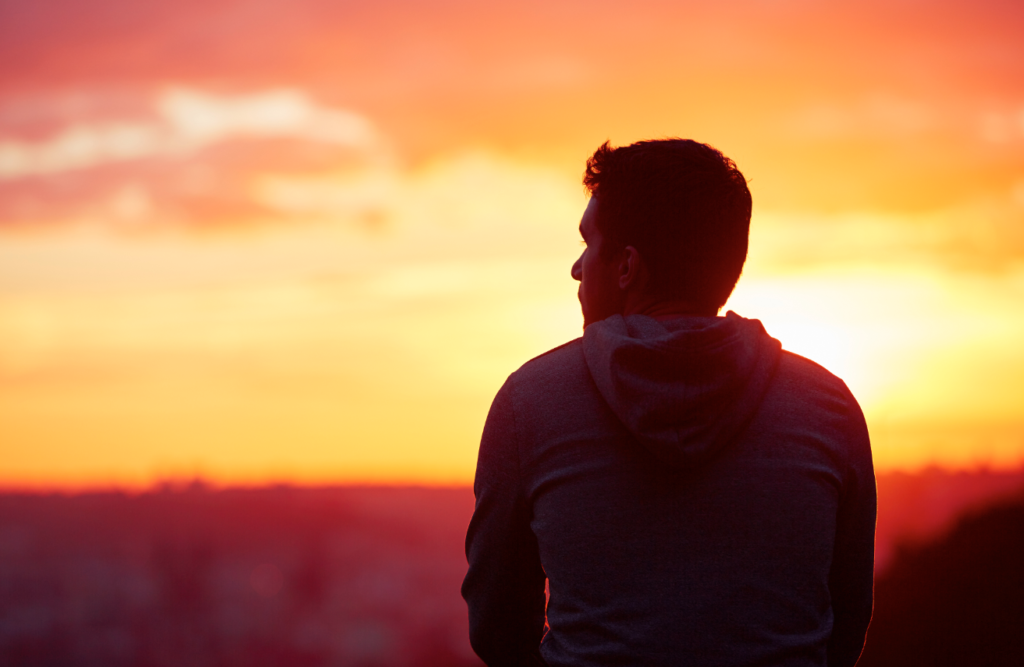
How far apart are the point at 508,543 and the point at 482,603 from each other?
0.58 feet

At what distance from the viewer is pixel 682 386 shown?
6.66 ft

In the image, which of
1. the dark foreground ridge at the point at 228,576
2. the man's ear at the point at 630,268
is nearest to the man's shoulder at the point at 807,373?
the man's ear at the point at 630,268

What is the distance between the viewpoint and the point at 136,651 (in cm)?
9112

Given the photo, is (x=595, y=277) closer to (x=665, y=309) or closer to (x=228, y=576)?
(x=665, y=309)

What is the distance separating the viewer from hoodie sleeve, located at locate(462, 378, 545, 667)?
7.13 feet

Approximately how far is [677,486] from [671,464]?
49mm

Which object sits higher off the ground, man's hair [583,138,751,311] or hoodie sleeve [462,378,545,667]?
man's hair [583,138,751,311]

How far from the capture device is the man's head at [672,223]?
213cm

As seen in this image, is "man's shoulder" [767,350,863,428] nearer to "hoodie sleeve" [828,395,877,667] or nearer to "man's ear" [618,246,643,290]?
"hoodie sleeve" [828,395,877,667]

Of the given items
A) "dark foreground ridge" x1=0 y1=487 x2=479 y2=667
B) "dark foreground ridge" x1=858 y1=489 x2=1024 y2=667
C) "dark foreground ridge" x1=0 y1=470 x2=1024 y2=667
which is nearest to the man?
"dark foreground ridge" x1=858 y1=489 x2=1024 y2=667

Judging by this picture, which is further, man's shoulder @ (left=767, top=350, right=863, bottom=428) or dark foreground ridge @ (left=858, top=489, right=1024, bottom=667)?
dark foreground ridge @ (left=858, top=489, right=1024, bottom=667)

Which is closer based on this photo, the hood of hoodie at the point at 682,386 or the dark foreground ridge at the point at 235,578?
the hood of hoodie at the point at 682,386

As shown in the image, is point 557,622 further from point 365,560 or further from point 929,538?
point 365,560

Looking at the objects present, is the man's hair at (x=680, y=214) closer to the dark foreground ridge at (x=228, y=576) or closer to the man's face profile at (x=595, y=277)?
the man's face profile at (x=595, y=277)
